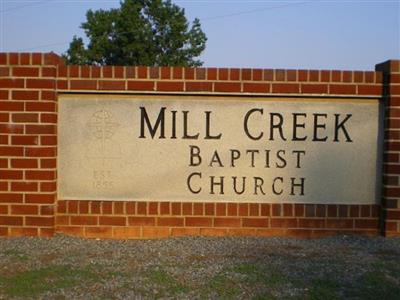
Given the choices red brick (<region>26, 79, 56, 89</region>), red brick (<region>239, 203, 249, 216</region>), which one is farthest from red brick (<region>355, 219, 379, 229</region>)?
red brick (<region>26, 79, 56, 89</region>)

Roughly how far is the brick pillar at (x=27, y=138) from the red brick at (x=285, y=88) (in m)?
2.58

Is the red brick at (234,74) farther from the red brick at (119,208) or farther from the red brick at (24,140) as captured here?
the red brick at (24,140)

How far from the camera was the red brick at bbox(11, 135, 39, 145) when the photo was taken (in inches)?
284

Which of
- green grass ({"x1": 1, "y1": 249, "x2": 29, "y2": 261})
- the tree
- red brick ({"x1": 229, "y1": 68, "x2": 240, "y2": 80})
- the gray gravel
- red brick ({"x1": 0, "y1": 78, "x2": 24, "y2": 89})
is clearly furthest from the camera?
the tree

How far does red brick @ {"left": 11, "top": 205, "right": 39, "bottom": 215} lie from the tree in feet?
114

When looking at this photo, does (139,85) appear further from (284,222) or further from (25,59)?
(284,222)

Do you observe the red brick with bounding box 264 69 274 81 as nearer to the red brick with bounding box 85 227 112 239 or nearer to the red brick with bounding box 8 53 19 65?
the red brick with bounding box 85 227 112 239

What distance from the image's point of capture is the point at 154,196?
7.38 m

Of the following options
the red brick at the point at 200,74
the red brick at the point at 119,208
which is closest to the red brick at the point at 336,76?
the red brick at the point at 200,74

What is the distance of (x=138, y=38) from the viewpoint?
42312mm

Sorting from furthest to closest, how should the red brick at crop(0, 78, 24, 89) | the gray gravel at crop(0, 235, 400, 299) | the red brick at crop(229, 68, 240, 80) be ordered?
the red brick at crop(229, 68, 240, 80), the red brick at crop(0, 78, 24, 89), the gray gravel at crop(0, 235, 400, 299)

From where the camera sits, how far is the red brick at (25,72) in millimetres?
7207

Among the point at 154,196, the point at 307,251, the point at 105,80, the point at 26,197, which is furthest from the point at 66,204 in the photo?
the point at 307,251

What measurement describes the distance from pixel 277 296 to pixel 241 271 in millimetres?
728
